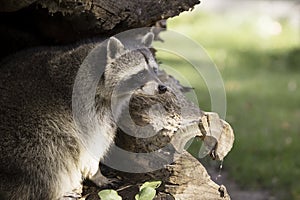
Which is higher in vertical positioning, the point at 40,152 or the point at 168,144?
the point at 40,152

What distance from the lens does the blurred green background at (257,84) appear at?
7.32m

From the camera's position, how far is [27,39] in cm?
521

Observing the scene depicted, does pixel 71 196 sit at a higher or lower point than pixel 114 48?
lower

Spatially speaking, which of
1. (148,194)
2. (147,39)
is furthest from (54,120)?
(147,39)

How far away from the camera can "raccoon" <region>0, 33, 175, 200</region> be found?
4.28 metres

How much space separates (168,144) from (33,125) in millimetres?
942

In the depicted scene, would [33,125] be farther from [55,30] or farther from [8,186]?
[55,30]

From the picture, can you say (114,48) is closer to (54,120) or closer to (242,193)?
(54,120)

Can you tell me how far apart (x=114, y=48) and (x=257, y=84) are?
634 cm

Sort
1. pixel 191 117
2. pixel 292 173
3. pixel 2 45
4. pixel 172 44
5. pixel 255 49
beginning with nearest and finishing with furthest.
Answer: pixel 191 117
pixel 2 45
pixel 292 173
pixel 172 44
pixel 255 49

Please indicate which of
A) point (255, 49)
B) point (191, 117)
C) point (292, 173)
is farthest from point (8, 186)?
point (255, 49)

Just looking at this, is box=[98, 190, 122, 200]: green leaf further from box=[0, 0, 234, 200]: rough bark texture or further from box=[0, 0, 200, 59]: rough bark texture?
box=[0, 0, 200, 59]: rough bark texture

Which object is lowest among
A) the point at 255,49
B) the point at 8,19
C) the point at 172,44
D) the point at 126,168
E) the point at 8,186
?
the point at 255,49

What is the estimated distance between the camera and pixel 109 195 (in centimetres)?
417
